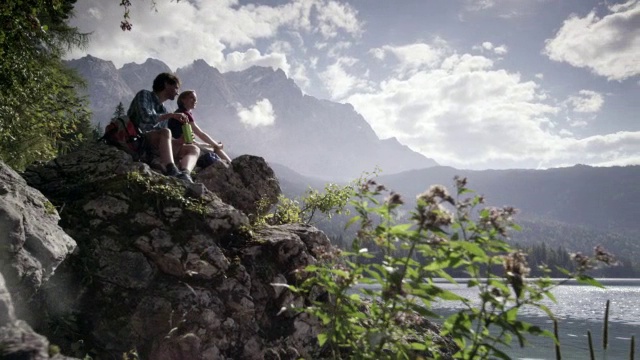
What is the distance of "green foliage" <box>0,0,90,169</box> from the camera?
643 centimetres

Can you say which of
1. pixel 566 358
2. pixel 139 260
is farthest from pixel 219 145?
pixel 566 358

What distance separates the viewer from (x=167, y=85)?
962cm

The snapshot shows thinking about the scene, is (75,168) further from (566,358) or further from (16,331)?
(566,358)

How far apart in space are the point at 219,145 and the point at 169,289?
5.66 m

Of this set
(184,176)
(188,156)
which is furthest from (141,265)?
(188,156)

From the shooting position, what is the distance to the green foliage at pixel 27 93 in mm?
6434

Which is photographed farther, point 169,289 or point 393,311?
point 169,289

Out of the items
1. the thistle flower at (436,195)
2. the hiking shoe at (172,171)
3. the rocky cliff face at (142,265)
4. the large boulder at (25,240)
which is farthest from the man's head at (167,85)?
the thistle flower at (436,195)

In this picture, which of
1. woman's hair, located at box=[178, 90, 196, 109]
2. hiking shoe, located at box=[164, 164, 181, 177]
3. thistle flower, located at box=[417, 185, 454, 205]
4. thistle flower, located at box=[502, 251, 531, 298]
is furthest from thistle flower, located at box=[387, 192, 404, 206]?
woman's hair, located at box=[178, 90, 196, 109]

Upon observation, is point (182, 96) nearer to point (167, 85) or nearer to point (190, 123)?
point (190, 123)

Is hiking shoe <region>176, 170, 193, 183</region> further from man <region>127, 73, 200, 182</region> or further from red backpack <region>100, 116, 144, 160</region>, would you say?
red backpack <region>100, 116, 144, 160</region>

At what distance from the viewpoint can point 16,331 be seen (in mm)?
2502

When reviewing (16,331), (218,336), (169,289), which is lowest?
(218,336)

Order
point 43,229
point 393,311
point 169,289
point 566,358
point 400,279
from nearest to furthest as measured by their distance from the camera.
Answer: point 400,279, point 393,311, point 43,229, point 169,289, point 566,358
